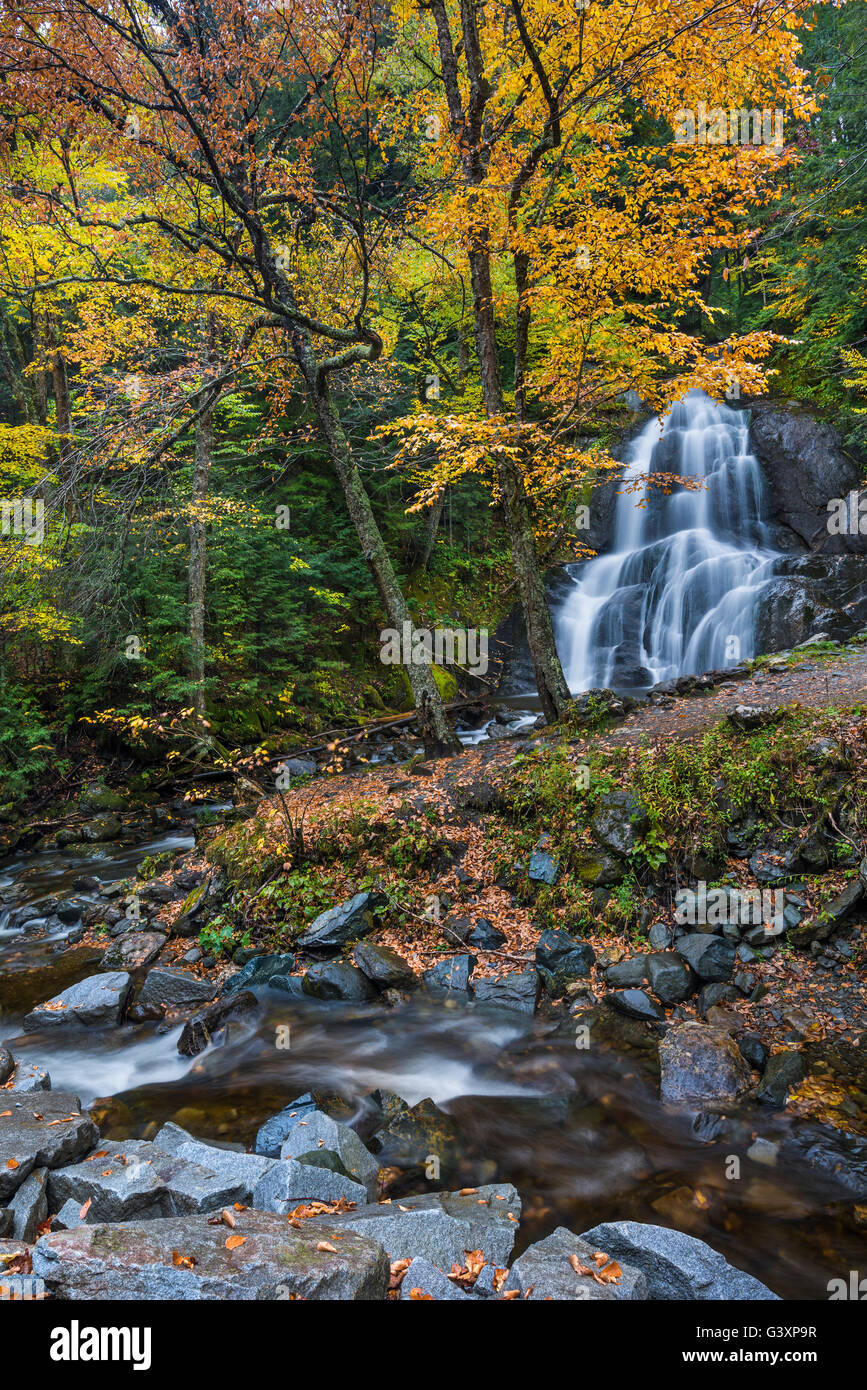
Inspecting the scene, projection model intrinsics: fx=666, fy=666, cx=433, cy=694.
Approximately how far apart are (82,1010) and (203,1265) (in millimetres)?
4169

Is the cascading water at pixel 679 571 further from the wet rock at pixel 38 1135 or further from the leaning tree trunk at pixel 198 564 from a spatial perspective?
the wet rock at pixel 38 1135

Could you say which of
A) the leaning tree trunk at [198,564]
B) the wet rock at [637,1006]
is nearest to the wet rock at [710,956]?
the wet rock at [637,1006]

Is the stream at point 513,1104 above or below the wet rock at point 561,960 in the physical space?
below

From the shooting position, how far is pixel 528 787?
7164 millimetres

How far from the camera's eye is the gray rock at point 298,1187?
337cm

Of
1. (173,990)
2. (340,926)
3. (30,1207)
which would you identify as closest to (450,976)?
(340,926)

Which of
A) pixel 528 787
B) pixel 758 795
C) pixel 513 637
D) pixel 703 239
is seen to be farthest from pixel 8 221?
pixel 513 637

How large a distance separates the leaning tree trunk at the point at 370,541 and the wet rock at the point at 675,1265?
6.42m

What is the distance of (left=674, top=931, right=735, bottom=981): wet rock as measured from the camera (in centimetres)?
519

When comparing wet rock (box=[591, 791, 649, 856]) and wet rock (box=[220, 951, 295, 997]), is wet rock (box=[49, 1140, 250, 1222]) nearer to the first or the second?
wet rock (box=[220, 951, 295, 997])

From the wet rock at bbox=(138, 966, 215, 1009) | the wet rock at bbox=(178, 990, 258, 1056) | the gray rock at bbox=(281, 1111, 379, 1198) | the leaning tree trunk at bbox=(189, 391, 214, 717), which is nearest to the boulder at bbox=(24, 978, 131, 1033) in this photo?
the wet rock at bbox=(138, 966, 215, 1009)

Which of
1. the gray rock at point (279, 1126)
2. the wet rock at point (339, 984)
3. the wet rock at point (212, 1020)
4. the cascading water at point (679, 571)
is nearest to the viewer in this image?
the gray rock at point (279, 1126)

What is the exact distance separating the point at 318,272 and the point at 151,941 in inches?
363

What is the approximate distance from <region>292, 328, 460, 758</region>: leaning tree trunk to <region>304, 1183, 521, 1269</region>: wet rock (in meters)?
6.07
